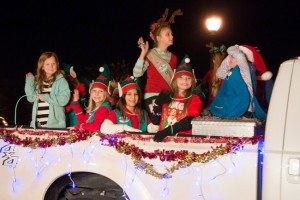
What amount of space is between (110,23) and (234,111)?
15.8 m

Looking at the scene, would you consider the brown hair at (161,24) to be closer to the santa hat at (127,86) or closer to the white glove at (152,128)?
the santa hat at (127,86)

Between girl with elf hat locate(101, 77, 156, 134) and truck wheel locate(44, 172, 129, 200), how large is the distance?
59cm

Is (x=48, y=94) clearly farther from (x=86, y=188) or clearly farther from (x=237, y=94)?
(x=237, y=94)

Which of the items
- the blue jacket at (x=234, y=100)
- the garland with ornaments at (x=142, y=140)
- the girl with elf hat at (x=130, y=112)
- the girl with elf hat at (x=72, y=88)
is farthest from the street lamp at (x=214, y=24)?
the garland with ornaments at (x=142, y=140)

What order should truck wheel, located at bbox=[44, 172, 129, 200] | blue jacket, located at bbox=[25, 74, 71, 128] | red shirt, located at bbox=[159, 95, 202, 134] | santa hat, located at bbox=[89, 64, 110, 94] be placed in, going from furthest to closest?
santa hat, located at bbox=[89, 64, 110, 94] < blue jacket, located at bbox=[25, 74, 71, 128] < red shirt, located at bbox=[159, 95, 202, 134] < truck wheel, located at bbox=[44, 172, 129, 200]

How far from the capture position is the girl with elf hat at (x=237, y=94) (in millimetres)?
3902

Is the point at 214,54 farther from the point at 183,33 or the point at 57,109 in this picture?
the point at 183,33

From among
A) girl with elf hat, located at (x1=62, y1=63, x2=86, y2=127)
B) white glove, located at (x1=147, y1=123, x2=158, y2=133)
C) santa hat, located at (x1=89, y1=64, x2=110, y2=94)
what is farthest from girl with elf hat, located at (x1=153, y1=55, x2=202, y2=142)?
girl with elf hat, located at (x1=62, y1=63, x2=86, y2=127)

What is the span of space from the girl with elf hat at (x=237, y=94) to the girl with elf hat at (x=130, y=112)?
845 mm

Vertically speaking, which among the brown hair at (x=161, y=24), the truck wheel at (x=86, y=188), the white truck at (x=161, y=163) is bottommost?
the truck wheel at (x=86, y=188)

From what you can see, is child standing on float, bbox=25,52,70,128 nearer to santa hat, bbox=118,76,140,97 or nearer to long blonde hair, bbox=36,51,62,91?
long blonde hair, bbox=36,51,62,91

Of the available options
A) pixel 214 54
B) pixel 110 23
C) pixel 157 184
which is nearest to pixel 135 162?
pixel 157 184

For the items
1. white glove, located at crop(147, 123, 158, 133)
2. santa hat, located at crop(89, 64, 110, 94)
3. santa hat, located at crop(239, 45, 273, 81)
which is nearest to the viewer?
santa hat, located at crop(239, 45, 273, 81)

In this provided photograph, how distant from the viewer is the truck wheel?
381 centimetres
